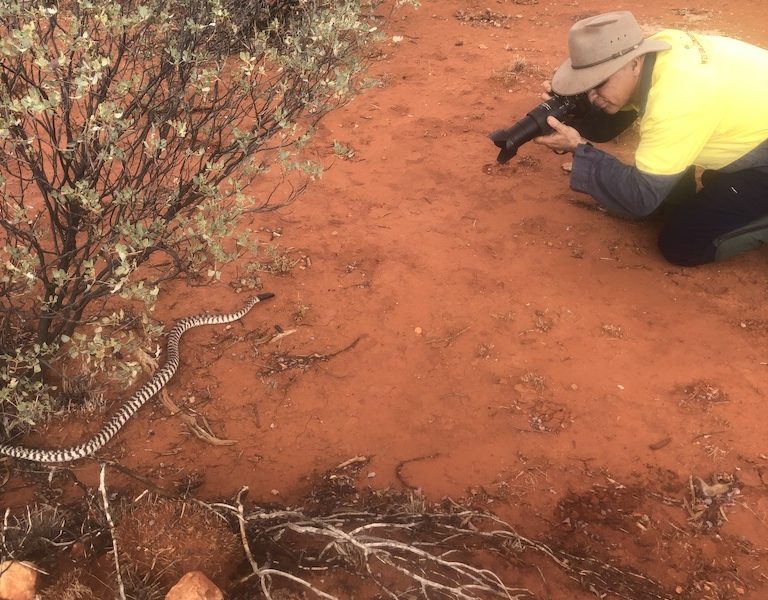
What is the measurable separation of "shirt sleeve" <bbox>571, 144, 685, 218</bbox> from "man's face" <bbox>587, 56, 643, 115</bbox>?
0.36 meters

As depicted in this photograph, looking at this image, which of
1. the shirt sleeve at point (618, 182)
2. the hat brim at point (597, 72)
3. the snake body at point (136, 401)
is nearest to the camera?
the snake body at point (136, 401)

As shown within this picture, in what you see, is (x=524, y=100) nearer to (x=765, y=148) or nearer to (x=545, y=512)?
(x=765, y=148)

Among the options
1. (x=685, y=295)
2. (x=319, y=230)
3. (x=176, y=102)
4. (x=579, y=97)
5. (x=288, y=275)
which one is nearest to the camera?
(x=176, y=102)

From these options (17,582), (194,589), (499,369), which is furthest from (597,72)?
(17,582)

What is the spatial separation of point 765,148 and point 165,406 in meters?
4.41

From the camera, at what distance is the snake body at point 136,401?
136 inches

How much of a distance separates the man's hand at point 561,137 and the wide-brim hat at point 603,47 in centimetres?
40

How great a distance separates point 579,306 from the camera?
4.36m

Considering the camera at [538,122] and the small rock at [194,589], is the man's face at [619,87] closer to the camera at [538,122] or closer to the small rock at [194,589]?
the camera at [538,122]

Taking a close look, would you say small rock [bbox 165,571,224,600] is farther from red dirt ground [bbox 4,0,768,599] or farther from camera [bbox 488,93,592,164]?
camera [bbox 488,93,592,164]

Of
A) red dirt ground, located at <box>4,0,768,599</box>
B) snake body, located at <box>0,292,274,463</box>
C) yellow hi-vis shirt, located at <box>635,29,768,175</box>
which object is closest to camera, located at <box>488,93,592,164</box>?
yellow hi-vis shirt, located at <box>635,29,768,175</box>

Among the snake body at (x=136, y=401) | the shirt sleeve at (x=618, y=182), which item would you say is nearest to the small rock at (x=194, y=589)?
the snake body at (x=136, y=401)

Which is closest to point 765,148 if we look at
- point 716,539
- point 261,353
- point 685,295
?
point 685,295

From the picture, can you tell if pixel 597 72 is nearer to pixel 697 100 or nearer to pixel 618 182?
pixel 697 100
